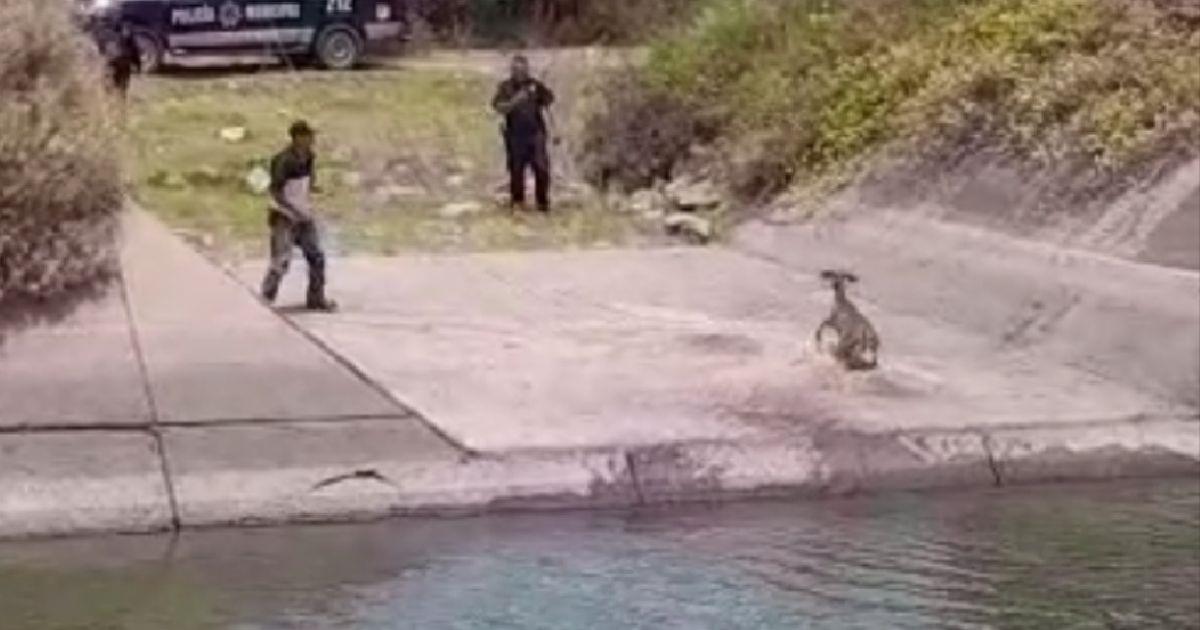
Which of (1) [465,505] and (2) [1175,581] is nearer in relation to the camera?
(2) [1175,581]

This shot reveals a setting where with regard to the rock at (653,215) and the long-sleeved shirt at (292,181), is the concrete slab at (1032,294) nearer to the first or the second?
the rock at (653,215)

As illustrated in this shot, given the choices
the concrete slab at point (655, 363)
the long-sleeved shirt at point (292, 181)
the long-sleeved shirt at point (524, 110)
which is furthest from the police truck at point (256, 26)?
the long-sleeved shirt at point (292, 181)

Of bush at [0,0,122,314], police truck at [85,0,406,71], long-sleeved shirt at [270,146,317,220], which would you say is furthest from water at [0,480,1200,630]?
police truck at [85,0,406,71]

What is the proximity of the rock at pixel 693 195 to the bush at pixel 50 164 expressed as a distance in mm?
6609

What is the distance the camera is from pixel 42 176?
586 inches

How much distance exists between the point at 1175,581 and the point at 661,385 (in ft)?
13.6

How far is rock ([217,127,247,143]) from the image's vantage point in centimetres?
2569

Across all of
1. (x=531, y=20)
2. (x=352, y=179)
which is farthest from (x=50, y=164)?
(x=531, y=20)

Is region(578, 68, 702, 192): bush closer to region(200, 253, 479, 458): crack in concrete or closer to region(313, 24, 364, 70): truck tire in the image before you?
region(200, 253, 479, 458): crack in concrete

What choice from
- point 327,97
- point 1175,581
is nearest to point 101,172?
point 1175,581

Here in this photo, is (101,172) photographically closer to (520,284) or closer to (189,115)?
(520,284)

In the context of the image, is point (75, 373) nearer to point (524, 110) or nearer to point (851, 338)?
point (851, 338)

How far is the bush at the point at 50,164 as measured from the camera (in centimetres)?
1469

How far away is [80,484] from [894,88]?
10153 mm
